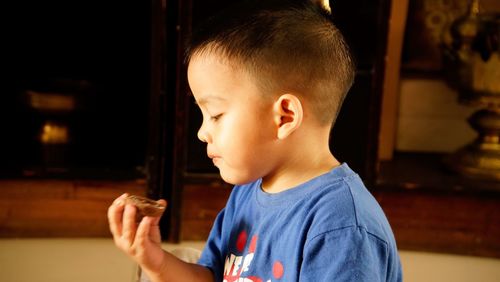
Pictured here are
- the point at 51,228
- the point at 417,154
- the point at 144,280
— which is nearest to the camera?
the point at 144,280

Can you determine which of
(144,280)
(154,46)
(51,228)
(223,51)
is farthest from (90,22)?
(223,51)

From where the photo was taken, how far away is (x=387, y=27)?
1472 millimetres

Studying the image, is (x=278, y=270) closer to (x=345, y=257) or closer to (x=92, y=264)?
(x=345, y=257)

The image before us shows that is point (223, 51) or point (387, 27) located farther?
point (387, 27)

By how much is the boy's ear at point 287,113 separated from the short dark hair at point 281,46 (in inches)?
0.5

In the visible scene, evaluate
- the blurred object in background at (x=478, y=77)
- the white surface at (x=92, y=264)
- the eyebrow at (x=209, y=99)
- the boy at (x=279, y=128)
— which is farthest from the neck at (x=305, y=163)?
the blurred object in background at (x=478, y=77)

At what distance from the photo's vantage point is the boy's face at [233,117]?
2.32 ft

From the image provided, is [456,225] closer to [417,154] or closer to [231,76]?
[417,154]

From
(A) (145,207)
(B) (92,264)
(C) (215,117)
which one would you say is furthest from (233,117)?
(B) (92,264)

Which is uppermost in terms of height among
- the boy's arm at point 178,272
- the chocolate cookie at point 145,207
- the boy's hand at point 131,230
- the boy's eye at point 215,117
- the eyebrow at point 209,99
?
the eyebrow at point 209,99

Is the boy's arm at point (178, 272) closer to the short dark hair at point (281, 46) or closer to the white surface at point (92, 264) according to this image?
the short dark hair at point (281, 46)

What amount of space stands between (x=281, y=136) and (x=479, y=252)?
1135 millimetres

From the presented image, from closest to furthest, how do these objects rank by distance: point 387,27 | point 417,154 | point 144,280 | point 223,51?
point 223,51
point 144,280
point 387,27
point 417,154

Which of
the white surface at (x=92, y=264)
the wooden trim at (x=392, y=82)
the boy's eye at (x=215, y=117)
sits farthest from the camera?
the wooden trim at (x=392, y=82)
